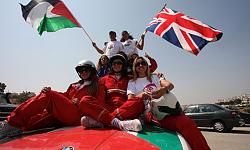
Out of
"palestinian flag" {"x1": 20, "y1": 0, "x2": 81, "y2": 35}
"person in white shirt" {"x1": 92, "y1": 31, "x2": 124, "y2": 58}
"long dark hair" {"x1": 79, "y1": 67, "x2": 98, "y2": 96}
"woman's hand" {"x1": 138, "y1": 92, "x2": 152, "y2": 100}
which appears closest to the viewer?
"woman's hand" {"x1": 138, "y1": 92, "x2": 152, "y2": 100}

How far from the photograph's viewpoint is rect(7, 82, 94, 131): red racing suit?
3.19 meters

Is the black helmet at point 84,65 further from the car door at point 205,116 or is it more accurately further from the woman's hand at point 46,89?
the car door at point 205,116

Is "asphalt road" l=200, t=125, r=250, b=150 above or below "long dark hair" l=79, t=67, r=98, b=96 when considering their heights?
below

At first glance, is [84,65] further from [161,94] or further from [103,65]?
[103,65]

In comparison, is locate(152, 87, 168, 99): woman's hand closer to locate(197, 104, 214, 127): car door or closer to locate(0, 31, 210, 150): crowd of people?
locate(0, 31, 210, 150): crowd of people

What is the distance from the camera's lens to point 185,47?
5555 mm

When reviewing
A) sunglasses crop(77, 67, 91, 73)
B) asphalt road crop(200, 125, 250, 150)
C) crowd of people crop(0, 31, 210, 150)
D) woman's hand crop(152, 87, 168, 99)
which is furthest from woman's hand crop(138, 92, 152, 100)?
asphalt road crop(200, 125, 250, 150)

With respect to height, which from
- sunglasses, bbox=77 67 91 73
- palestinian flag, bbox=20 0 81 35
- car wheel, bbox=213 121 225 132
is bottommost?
car wheel, bbox=213 121 225 132

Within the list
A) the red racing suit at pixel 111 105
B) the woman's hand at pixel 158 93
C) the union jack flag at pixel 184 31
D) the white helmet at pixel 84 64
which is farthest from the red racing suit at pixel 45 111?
the union jack flag at pixel 184 31

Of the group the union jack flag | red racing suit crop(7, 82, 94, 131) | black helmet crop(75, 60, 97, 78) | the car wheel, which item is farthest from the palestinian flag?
the car wheel

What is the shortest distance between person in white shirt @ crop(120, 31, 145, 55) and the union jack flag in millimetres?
788

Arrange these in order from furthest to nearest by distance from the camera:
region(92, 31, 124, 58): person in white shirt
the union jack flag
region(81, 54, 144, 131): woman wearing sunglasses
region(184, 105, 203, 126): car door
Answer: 1. region(184, 105, 203, 126): car door
2. region(92, 31, 124, 58): person in white shirt
3. the union jack flag
4. region(81, 54, 144, 131): woman wearing sunglasses

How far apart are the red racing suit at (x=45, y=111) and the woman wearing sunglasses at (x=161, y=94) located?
34.7 inches

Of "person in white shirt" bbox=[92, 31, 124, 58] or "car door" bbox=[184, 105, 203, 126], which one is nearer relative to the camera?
"person in white shirt" bbox=[92, 31, 124, 58]
